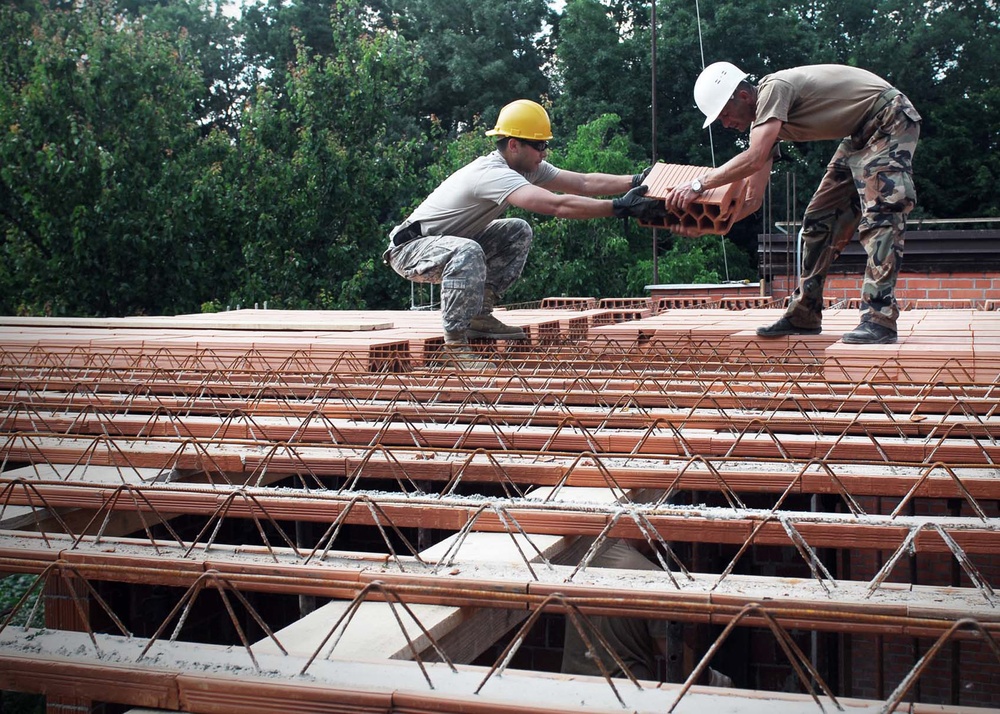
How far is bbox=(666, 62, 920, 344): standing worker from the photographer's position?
3.89 metres

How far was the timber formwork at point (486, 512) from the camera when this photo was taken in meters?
1.42

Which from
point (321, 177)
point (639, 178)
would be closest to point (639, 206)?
point (639, 178)

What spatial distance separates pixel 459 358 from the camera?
4512 millimetres

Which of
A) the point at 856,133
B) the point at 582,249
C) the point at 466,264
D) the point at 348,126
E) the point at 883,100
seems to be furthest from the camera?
the point at 582,249

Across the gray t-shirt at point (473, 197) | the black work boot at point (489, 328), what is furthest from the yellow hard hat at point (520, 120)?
the black work boot at point (489, 328)

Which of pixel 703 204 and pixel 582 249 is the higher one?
pixel 703 204

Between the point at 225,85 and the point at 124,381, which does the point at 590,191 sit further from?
the point at 225,85

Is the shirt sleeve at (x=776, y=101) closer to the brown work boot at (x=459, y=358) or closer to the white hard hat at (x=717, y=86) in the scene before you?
the white hard hat at (x=717, y=86)

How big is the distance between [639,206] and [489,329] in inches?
39.9

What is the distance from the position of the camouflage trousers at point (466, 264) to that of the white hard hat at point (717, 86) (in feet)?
4.07

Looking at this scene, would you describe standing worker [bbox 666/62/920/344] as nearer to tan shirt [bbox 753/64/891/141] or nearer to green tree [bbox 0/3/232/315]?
tan shirt [bbox 753/64/891/141]

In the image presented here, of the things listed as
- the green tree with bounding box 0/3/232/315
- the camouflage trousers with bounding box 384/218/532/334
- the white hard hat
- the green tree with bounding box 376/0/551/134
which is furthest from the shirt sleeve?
the green tree with bounding box 376/0/551/134

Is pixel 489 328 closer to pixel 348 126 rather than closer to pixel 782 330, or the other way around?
pixel 782 330

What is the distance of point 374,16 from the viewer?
27.8 meters
